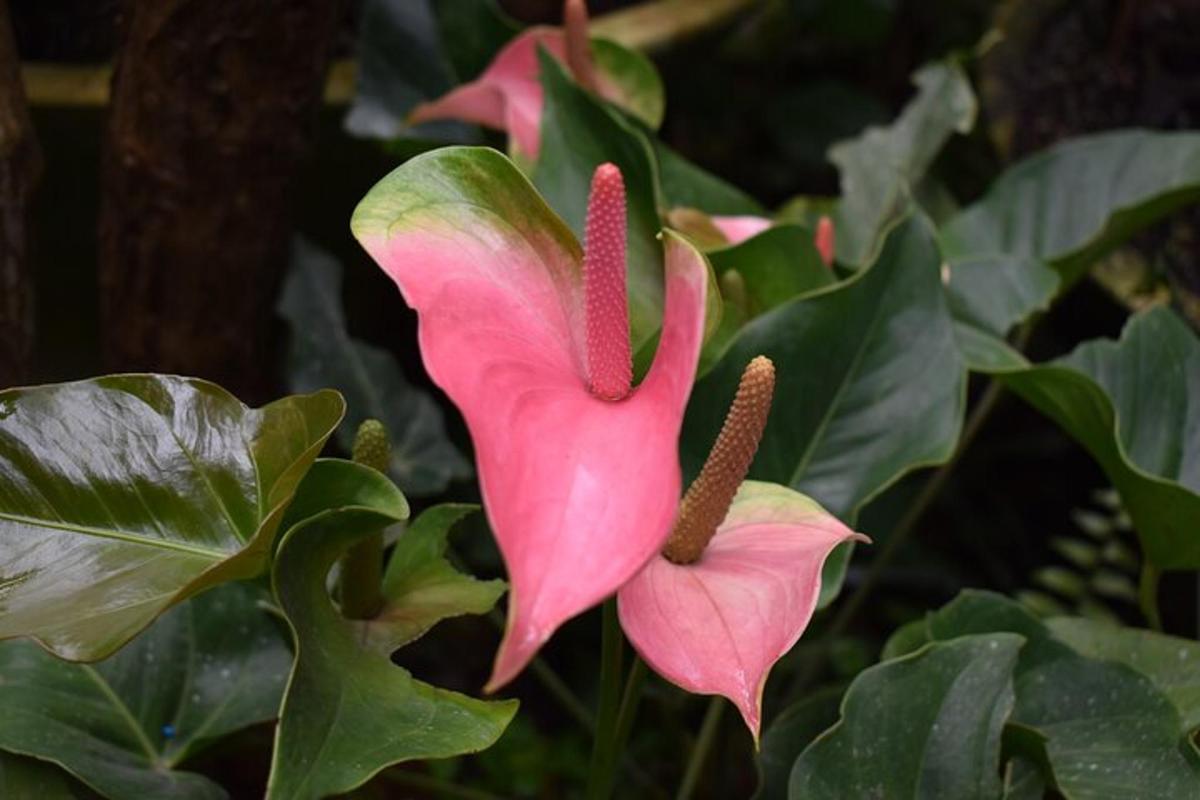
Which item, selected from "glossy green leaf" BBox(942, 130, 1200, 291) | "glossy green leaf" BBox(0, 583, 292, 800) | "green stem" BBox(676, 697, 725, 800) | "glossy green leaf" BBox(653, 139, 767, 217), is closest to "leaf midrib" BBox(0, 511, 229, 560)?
"glossy green leaf" BBox(0, 583, 292, 800)

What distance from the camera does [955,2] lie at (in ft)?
4.69

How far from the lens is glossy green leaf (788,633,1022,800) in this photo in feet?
1.82

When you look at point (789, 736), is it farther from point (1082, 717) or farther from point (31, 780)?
point (31, 780)

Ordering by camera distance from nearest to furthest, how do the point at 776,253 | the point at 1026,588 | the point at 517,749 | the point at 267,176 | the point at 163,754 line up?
the point at 163,754, the point at 776,253, the point at 267,176, the point at 517,749, the point at 1026,588

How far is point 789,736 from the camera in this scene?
2.18ft

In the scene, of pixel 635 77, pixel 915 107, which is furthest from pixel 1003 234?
→ pixel 635 77

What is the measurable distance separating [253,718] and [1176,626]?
765mm

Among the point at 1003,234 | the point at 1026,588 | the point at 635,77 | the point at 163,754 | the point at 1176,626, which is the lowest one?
the point at 1026,588

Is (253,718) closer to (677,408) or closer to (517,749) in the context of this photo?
(677,408)

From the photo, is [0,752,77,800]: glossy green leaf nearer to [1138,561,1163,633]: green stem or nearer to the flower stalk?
the flower stalk

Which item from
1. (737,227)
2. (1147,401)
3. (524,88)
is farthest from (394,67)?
(1147,401)

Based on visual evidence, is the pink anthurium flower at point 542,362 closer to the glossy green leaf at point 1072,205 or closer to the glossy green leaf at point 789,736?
the glossy green leaf at point 789,736

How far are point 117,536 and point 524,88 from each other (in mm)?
434

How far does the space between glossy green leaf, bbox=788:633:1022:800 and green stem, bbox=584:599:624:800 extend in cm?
9
